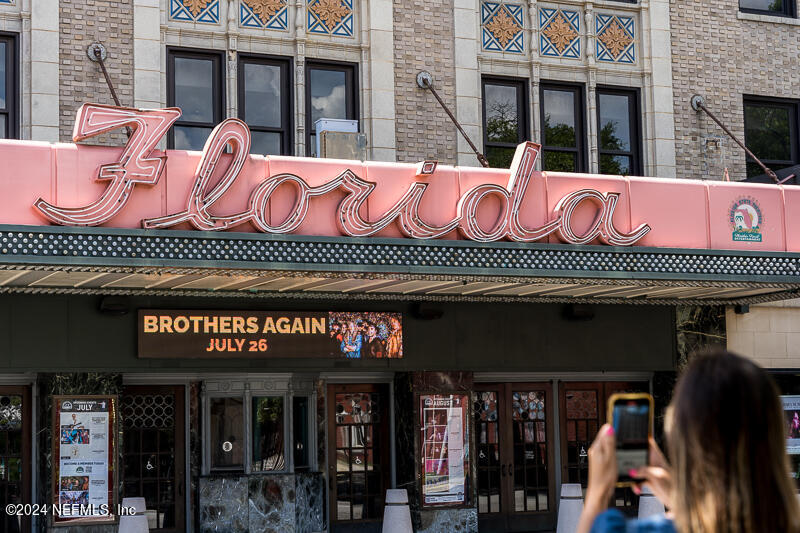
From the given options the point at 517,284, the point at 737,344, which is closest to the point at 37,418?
the point at 517,284

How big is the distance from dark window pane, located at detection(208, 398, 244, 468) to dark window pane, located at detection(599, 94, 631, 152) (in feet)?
26.0

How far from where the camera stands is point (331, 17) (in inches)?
739

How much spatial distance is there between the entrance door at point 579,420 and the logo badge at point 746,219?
461 centimetres

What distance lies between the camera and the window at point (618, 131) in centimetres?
2058

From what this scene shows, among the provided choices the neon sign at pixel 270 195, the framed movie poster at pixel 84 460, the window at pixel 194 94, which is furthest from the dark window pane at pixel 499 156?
the framed movie poster at pixel 84 460

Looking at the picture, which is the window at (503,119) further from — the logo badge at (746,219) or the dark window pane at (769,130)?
the dark window pane at (769,130)

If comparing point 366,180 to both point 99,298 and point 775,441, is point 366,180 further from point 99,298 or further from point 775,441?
point 775,441

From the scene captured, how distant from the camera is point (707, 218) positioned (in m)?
17.2

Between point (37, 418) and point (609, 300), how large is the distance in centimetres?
931

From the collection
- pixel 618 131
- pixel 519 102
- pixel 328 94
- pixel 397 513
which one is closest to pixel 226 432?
pixel 397 513

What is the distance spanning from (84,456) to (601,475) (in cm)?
1495

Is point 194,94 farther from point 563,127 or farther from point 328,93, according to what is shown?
point 563,127

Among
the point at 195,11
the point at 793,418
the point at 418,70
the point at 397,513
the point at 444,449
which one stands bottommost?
the point at 397,513

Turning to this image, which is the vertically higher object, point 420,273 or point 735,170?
point 735,170
